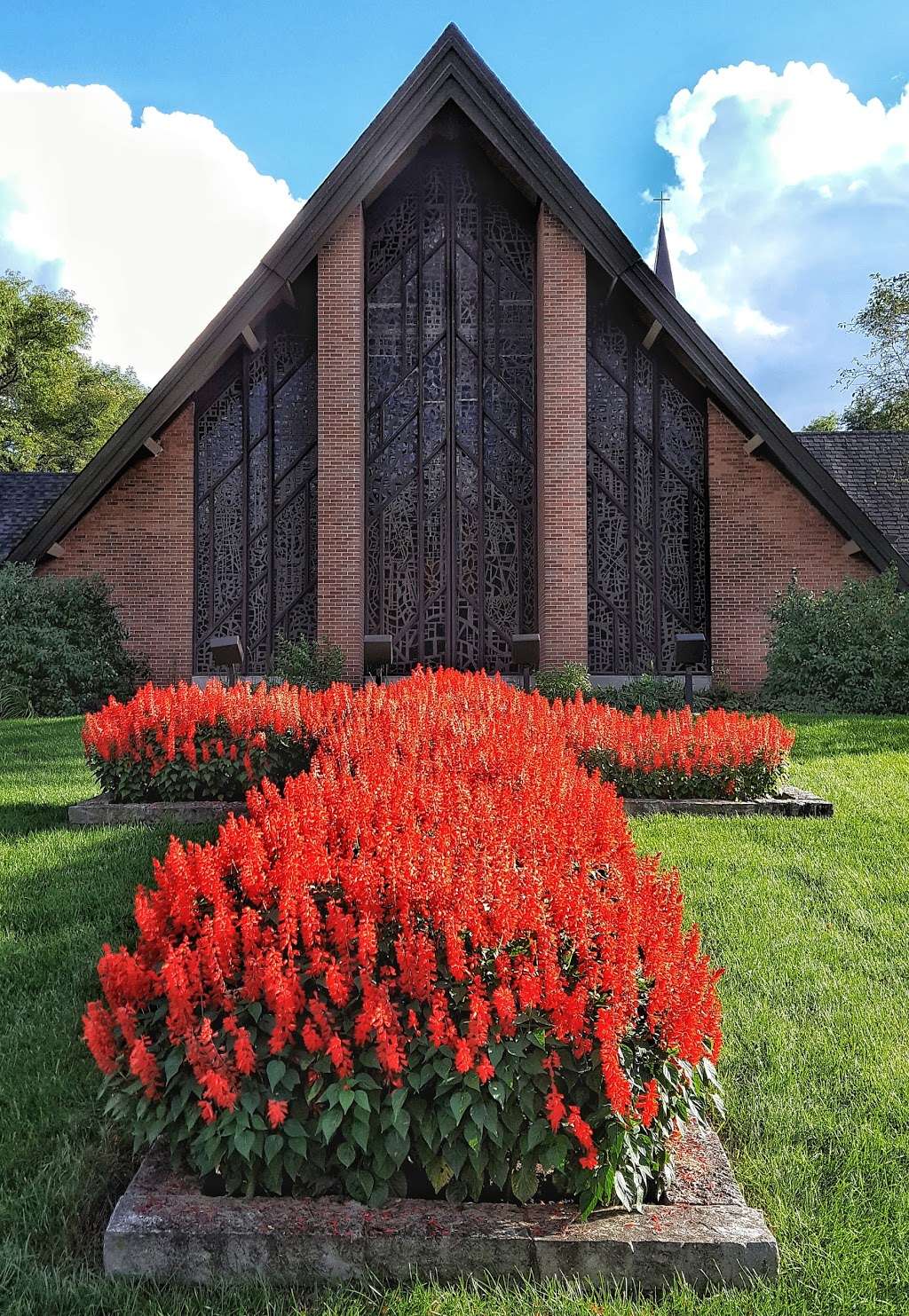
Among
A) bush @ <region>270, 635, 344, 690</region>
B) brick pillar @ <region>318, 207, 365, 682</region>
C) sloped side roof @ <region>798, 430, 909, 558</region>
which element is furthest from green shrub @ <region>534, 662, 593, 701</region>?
sloped side roof @ <region>798, 430, 909, 558</region>

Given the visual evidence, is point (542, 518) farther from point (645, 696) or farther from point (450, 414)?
point (645, 696)

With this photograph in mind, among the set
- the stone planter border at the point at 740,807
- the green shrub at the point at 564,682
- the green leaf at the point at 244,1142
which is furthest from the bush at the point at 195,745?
the green shrub at the point at 564,682

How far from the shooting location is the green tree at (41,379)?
119ft

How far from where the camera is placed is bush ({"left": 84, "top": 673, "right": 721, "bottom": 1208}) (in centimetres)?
243

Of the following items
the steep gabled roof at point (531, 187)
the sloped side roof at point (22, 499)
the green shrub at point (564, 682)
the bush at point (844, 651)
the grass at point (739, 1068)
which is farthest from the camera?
the sloped side roof at point (22, 499)

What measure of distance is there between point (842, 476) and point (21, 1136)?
20332mm

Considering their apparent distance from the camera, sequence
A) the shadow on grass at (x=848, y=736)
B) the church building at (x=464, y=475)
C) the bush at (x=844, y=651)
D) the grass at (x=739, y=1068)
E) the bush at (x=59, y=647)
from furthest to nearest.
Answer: the church building at (x=464, y=475)
the bush at (x=59, y=647)
the bush at (x=844, y=651)
the shadow on grass at (x=848, y=736)
the grass at (x=739, y=1068)

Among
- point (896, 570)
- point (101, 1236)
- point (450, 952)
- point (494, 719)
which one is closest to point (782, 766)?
point (494, 719)

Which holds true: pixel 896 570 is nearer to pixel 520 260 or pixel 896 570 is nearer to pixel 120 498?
pixel 520 260

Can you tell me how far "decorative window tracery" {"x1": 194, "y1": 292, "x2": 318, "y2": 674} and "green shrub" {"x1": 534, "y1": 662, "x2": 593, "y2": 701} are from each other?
12.5 feet

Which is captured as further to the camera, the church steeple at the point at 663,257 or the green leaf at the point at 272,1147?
the church steeple at the point at 663,257

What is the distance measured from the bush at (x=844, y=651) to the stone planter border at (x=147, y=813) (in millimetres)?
9073

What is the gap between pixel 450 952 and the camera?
2.61 m

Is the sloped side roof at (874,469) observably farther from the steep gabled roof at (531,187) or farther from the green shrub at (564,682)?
the green shrub at (564,682)
